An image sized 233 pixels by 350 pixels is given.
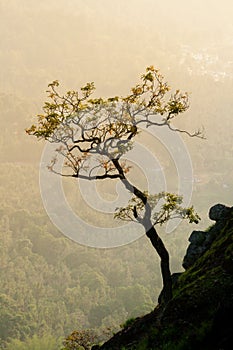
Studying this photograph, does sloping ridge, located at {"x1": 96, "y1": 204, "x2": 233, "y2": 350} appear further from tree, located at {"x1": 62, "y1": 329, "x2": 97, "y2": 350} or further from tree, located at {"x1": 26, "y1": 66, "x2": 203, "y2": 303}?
tree, located at {"x1": 62, "y1": 329, "x2": 97, "y2": 350}

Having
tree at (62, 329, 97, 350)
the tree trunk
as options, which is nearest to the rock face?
the tree trunk

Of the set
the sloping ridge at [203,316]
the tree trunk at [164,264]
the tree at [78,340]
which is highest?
the tree at [78,340]

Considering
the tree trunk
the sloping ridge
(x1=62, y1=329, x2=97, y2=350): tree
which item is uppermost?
(x1=62, y1=329, x2=97, y2=350): tree

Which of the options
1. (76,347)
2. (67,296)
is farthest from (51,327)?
(76,347)

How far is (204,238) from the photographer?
74.9 ft

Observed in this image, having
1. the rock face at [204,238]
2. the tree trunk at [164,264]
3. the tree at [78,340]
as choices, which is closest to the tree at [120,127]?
the tree trunk at [164,264]

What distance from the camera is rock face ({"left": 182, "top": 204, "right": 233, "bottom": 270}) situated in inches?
A: 875

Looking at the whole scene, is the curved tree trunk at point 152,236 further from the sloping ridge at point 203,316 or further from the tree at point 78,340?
the tree at point 78,340

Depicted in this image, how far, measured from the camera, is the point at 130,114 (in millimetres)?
19250

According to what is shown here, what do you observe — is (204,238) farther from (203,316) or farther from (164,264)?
(203,316)

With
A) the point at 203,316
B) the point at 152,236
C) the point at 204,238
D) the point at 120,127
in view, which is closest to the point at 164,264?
the point at 152,236

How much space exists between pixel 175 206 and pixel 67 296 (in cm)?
13884

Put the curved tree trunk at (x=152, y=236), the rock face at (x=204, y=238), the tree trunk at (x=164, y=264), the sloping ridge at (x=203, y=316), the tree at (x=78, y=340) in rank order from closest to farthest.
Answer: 1. the sloping ridge at (x=203, y=316)
2. the tree trunk at (x=164, y=264)
3. the curved tree trunk at (x=152, y=236)
4. the rock face at (x=204, y=238)
5. the tree at (x=78, y=340)

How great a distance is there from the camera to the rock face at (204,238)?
22.2 m
